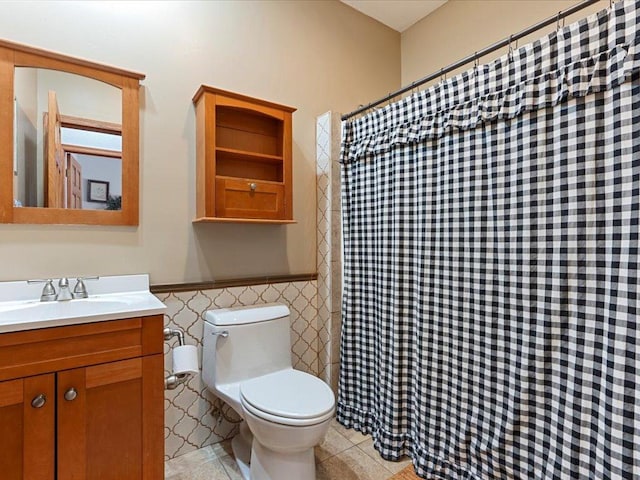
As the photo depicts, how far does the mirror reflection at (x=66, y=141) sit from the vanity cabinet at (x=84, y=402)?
27.6 inches

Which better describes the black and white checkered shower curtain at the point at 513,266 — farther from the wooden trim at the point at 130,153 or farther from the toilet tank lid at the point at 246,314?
the wooden trim at the point at 130,153

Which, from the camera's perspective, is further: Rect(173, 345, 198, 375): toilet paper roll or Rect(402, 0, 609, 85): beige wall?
Rect(402, 0, 609, 85): beige wall

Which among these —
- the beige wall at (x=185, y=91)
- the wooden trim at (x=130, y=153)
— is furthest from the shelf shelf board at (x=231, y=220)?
the wooden trim at (x=130, y=153)

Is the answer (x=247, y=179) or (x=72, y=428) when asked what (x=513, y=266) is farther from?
(x=72, y=428)

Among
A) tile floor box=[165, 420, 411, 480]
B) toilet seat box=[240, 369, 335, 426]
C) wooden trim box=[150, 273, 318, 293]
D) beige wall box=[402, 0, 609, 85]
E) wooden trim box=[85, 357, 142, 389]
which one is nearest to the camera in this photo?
wooden trim box=[85, 357, 142, 389]

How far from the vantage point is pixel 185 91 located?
1792mm

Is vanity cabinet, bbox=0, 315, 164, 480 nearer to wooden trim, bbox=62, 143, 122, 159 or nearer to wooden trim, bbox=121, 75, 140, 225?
wooden trim, bbox=121, 75, 140, 225

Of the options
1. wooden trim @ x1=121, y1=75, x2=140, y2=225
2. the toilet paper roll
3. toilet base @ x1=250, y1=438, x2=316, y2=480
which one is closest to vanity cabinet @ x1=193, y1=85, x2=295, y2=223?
wooden trim @ x1=121, y1=75, x2=140, y2=225

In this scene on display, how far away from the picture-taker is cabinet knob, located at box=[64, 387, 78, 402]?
109 cm

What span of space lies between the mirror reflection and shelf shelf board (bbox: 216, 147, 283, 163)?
Answer: 1.59 ft

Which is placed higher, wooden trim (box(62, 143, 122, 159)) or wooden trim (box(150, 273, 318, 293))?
wooden trim (box(62, 143, 122, 159))

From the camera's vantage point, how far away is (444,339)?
159 cm

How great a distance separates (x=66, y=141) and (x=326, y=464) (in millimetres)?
1954

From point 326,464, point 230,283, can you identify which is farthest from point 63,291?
point 326,464
